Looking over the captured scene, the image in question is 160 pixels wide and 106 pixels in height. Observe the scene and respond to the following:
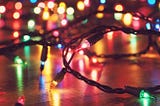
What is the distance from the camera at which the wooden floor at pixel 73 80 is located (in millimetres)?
1285

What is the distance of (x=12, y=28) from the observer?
8.87ft

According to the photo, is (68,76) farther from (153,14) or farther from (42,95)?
(153,14)

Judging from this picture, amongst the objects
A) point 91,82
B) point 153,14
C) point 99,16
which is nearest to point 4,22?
point 99,16

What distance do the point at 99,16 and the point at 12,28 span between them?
60 cm

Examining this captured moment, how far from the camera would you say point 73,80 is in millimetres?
1525

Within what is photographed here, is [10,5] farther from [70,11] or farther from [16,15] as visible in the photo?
[70,11]

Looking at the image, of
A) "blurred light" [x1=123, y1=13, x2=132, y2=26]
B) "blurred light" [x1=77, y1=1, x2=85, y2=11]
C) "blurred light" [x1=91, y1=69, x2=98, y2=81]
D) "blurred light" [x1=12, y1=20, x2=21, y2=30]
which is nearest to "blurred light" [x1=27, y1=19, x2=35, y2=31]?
"blurred light" [x1=12, y1=20, x2=21, y2=30]

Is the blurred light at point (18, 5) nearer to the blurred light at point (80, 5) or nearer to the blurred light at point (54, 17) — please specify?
the blurred light at point (54, 17)

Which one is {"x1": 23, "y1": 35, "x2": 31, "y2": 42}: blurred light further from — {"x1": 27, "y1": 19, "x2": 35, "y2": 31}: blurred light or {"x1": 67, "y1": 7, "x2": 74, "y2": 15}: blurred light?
{"x1": 67, "y1": 7, "x2": 74, "y2": 15}: blurred light

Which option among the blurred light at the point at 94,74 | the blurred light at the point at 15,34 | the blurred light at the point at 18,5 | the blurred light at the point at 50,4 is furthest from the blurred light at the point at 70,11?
the blurred light at the point at 94,74

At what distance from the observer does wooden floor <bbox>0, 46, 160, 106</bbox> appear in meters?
1.29

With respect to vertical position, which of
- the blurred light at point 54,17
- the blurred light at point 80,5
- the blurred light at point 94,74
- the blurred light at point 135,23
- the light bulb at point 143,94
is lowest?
the light bulb at point 143,94

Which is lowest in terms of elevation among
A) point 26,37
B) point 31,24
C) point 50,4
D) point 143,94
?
point 143,94

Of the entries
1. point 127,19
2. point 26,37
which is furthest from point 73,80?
point 127,19
